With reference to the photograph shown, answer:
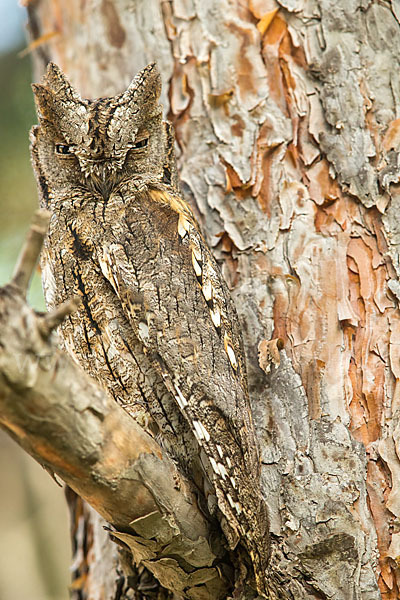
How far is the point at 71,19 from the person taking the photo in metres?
3.62

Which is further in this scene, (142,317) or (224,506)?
(142,317)

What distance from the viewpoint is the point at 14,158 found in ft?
16.1

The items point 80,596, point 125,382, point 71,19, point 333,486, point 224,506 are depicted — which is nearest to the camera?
point 224,506

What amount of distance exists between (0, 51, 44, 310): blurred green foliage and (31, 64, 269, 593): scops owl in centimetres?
243

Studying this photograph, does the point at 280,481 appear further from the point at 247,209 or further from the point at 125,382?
the point at 247,209

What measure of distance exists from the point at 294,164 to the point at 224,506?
5.19 feet

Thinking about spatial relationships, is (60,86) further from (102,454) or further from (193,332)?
(102,454)

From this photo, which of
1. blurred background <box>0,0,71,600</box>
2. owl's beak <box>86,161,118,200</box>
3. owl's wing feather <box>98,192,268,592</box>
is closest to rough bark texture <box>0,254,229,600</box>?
owl's wing feather <box>98,192,268,592</box>

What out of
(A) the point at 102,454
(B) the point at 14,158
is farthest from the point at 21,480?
(A) the point at 102,454

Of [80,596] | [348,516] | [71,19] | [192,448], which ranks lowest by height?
[80,596]

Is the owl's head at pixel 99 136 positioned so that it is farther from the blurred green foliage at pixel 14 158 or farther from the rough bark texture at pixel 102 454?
the blurred green foliage at pixel 14 158

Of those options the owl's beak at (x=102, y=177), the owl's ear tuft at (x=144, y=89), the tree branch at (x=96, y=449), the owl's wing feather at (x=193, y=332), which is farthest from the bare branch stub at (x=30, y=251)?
the owl's ear tuft at (x=144, y=89)

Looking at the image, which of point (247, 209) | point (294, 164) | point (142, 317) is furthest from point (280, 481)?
point (294, 164)

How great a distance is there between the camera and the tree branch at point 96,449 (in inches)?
52.0
